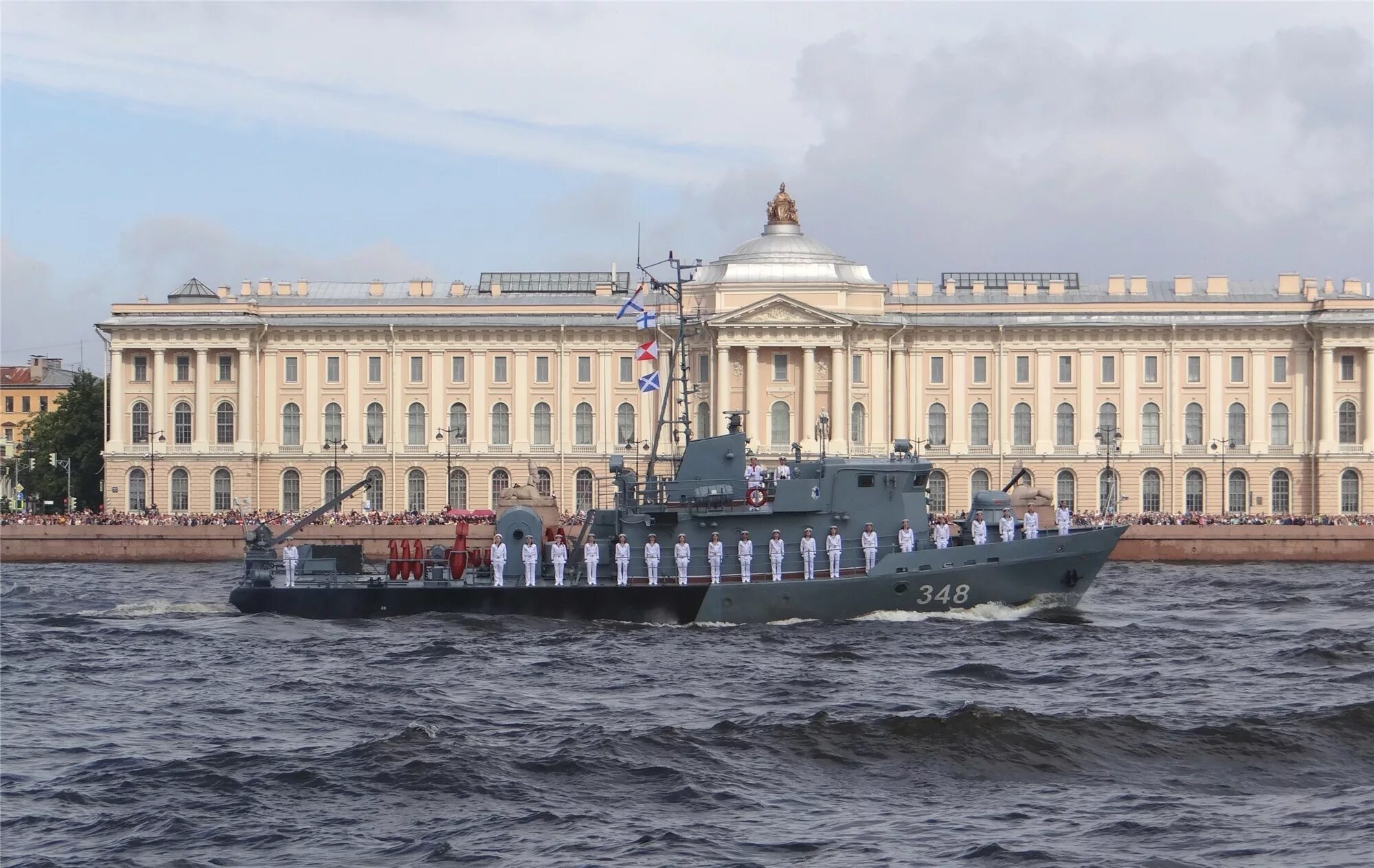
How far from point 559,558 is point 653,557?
211 cm

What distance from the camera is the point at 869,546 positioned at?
45.1 m

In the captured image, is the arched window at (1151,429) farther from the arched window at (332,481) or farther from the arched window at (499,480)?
the arched window at (332,481)

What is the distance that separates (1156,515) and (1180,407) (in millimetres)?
12202

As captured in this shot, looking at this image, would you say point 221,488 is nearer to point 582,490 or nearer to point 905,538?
point 582,490

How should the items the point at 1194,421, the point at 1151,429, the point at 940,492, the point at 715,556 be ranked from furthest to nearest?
1. the point at 1151,429
2. the point at 1194,421
3. the point at 940,492
4. the point at 715,556

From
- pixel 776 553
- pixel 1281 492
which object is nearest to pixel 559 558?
pixel 776 553

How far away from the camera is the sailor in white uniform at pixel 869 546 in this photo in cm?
4503

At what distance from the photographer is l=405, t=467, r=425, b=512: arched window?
95.2 metres

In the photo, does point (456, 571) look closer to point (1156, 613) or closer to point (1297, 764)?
point (1156, 613)

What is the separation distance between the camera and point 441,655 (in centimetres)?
3991

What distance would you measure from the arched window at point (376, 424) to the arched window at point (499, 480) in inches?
214

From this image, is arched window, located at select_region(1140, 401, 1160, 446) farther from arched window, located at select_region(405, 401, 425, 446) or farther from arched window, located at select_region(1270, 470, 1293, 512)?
arched window, located at select_region(405, 401, 425, 446)

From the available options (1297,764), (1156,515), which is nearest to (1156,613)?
(1297,764)

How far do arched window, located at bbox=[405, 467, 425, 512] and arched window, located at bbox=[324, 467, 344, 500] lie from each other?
3009 millimetres
